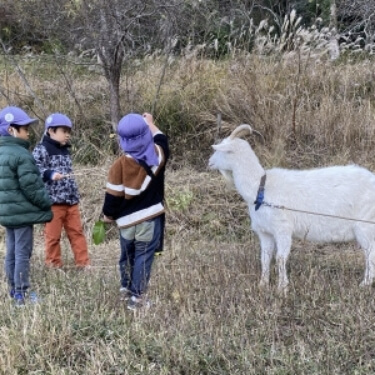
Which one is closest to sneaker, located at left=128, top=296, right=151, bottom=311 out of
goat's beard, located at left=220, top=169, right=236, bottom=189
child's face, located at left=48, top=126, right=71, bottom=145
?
goat's beard, located at left=220, top=169, right=236, bottom=189

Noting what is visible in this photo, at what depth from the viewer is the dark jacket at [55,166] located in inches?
254

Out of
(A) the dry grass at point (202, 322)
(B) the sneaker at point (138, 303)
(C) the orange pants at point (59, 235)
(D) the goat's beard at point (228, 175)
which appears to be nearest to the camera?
(A) the dry grass at point (202, 322)

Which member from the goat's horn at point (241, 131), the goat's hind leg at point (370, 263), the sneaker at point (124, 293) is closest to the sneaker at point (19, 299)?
the sneaker at point (124, 293)

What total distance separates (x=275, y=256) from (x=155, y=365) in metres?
2.33

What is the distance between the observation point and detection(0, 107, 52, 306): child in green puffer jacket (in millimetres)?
5535

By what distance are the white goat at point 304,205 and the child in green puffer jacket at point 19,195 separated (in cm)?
184

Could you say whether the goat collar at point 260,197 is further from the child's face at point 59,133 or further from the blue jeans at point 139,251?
the child's face at point 59,133

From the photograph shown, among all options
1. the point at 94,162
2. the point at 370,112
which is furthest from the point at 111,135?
the point at 370,112

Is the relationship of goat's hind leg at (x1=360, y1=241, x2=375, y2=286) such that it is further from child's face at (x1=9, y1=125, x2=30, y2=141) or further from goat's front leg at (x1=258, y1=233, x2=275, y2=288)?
child's face at (x1=9, y1=125, x2=30, y2=141)

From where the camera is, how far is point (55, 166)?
6.50 m

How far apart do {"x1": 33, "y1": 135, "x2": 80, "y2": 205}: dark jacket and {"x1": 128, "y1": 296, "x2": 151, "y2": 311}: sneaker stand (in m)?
1.75

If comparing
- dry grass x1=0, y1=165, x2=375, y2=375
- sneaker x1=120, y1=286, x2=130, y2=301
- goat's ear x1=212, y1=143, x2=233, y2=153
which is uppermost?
goat's ear x1=212, y1=143, x2=233, y2=153

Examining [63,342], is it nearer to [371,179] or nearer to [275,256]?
[275,256]

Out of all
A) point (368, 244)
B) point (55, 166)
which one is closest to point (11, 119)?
point (55, 166)
